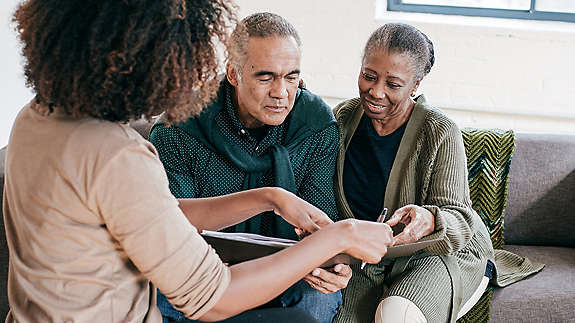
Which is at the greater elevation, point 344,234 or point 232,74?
point 232,74

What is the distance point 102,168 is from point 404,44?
127cm

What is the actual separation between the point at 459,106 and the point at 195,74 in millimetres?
2525

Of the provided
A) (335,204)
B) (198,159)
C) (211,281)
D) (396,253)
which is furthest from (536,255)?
(211,281)

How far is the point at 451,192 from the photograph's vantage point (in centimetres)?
203

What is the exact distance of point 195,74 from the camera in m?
1.19

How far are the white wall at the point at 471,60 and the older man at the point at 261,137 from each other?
4.46 feet

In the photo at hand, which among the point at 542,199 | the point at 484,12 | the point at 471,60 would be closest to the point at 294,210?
the point at 542,199

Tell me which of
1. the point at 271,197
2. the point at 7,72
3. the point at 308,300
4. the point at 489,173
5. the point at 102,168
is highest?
the point at 102,168

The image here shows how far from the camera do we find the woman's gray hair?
2.07 meters

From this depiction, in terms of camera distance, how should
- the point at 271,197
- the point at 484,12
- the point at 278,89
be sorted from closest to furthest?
the point at 271,197 < the point at 278,89 < the point at 484,12

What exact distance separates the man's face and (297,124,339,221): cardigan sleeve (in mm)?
179

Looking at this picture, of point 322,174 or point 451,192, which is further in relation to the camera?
point 322,174

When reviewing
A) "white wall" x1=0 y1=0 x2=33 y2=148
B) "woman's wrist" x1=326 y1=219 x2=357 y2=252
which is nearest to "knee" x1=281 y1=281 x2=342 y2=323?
"woman's wrist" x1=326 y1=219 x2=357 y2=252

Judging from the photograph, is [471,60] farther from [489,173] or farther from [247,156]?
[247,156]
